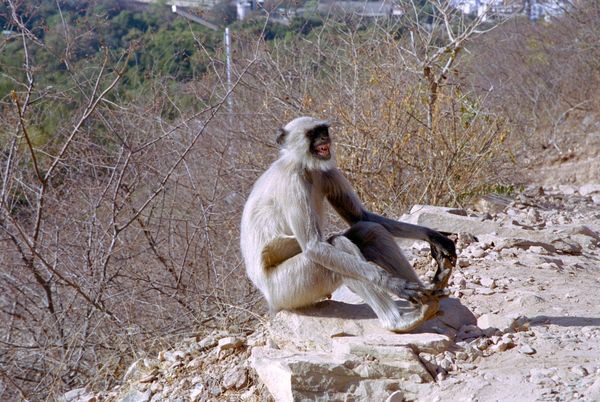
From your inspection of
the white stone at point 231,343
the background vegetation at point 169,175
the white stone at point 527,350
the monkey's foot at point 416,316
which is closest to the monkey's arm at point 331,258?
the monkey's foot at point 416,316

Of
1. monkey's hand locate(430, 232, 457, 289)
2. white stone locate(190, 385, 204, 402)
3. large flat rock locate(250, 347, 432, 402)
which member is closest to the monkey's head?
monkey's hand locate(430, 232, 457, 289)

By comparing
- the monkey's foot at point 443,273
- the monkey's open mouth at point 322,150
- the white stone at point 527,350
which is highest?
the monkey's open mouth at point 322,150

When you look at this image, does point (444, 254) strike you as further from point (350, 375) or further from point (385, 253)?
point (350, 375)

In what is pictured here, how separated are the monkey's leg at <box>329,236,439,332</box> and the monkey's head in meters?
0.45

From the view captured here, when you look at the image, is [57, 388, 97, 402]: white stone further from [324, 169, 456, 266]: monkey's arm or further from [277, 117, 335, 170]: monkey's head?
[277, 117, 335, 170]: monkey's head

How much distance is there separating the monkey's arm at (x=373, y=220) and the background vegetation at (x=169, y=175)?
1.29 metres

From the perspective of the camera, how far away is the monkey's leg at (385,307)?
164 inches

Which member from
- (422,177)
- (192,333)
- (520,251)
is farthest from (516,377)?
(422,177)

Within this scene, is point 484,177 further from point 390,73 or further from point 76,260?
point 76,260

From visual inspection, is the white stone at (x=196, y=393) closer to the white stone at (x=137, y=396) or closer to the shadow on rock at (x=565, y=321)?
the white stone at (x=137, y=396)

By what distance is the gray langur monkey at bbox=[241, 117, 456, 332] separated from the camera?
4.18 metres

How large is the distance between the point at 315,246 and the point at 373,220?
2.12 feet

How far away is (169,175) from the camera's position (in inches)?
258

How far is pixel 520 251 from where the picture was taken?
586 cm
